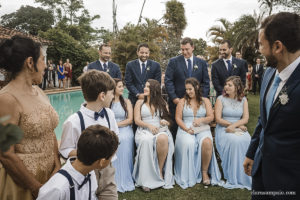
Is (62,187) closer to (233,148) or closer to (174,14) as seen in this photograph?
(233,148)

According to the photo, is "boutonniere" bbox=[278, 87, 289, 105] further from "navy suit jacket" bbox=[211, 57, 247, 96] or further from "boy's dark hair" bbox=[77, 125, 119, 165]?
"navy suit jacket" bbox=[211, 57, 247, 96]

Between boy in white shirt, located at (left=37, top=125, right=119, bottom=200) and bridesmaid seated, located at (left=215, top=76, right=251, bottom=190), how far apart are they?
9.83 ft

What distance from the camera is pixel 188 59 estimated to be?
5.31 meters

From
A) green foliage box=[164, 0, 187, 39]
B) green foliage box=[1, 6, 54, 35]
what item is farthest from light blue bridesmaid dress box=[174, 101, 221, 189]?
green foliage box=[1, 6, 54, 35]

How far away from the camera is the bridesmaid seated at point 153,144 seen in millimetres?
4176

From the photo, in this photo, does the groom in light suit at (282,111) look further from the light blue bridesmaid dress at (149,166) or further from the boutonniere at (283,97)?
the light blue bridesmaid dress at (149,166)

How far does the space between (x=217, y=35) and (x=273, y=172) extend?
2583 cm

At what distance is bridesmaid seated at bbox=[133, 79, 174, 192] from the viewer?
4176 millimetres

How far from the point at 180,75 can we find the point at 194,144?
163 centimetres

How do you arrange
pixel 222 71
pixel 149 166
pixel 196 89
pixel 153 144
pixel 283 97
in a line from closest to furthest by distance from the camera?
pixel 283 97, pixel 149 166, pixel 153 144, pixel 196 89, pixel 222 71

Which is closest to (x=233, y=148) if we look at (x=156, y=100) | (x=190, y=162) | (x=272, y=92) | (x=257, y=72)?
(x=190, y=162)

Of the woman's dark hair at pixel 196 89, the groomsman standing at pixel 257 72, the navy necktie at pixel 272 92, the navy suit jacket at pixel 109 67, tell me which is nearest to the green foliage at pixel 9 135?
the navy necktie at pixel 272 92

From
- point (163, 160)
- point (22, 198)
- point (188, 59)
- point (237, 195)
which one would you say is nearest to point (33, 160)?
point (22, 198)

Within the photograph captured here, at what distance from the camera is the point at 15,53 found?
5.46 ft
